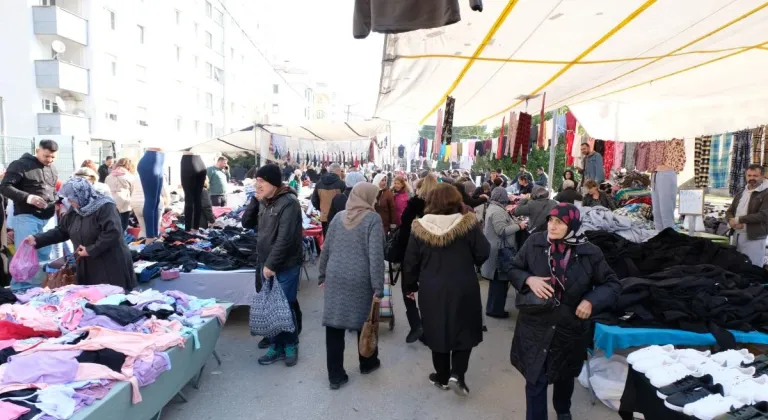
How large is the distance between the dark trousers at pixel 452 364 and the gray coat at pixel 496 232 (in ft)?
6.08

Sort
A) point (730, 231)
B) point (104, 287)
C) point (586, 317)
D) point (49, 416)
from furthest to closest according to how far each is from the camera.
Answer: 1. point (730, 231)
2. point (104, 287)
3. point (586, 317)
4. point (49, 416)

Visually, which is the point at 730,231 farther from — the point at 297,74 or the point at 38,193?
the point at 297,74

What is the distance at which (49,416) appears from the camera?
84.6 inches

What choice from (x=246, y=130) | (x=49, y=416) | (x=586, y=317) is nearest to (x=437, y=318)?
(x=586, y=317)

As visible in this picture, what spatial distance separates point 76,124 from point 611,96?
784 inches

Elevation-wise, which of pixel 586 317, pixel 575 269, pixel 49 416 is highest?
pixel 575 269

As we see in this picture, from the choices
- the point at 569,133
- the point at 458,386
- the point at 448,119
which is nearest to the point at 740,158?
the point at 569,133

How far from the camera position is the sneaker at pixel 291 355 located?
4.13m

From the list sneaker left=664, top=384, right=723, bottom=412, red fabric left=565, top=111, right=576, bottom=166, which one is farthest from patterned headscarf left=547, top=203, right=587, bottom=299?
red fabric left=565, top=111, right=576, bottom=166

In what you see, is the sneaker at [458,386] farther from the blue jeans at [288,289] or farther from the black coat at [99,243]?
the black coat at [99,243]

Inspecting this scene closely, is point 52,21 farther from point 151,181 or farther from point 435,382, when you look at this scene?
point 435,382

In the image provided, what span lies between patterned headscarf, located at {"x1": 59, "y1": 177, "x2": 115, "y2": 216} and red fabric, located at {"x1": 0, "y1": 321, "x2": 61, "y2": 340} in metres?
1.10

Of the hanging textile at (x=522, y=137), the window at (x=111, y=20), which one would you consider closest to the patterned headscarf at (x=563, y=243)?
the hanging textile at (x=522, y=137)

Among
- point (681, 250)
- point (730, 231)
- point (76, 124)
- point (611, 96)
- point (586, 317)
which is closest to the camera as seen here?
point (586, 317)
